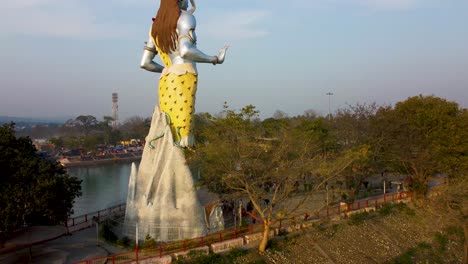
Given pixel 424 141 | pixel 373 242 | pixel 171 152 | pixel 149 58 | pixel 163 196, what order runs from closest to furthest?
pixel 163 196 → pixel 171 152 → pixel 149 58 → pixel 373 242 → pixel 424 141

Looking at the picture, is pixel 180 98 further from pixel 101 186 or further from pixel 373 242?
pixel 101 186

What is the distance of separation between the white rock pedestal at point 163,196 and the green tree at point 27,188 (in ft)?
7.66

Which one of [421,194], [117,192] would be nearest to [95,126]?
[117,192]

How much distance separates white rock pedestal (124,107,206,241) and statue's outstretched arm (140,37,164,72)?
7.86ft

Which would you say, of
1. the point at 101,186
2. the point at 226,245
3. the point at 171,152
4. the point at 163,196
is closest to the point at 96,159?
the point at 101,186

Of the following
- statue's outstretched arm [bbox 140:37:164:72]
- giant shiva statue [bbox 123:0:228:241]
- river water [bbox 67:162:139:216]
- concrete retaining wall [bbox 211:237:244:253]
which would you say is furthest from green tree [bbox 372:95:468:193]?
river water [bbox 67:162:139:216]

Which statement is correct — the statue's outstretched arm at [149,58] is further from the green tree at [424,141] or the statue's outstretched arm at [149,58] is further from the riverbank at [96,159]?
the riverbank at [96,159]

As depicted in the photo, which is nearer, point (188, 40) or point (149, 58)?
point (188, 40)

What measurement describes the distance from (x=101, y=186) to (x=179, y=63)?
27561mm

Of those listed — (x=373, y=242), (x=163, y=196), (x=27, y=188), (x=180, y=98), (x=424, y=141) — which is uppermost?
(x=180, y=98)

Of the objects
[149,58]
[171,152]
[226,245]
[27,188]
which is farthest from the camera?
[149,58]

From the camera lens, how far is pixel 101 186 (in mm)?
41375

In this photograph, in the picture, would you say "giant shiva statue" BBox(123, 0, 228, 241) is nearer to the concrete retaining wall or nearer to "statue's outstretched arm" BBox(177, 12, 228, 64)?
"statue's outstretched arm" BBox(177, 12, 228, 64)

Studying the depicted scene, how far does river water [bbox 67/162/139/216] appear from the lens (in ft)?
101
